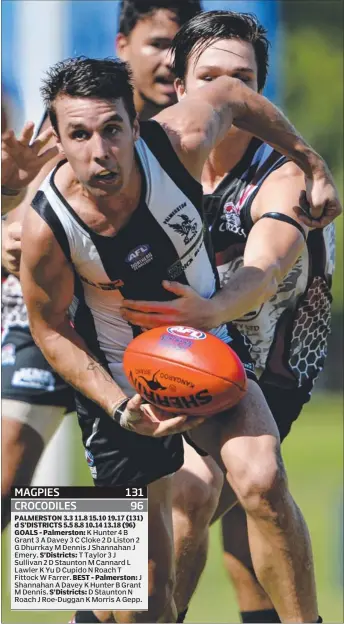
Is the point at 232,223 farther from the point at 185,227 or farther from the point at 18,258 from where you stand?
the point at 18,258

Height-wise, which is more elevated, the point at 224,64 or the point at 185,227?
the point at 224,64

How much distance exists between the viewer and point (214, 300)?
3.54 metres

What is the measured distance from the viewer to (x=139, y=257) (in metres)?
3.54

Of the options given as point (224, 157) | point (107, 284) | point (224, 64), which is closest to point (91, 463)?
point (107, 284)

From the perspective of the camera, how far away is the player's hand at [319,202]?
373cm

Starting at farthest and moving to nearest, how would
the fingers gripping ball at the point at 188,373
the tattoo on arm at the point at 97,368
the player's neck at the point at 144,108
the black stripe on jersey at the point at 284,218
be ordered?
the player's neck at the point at 144,108 < the black stripe on jersey at the point at 284,218 < the tattoo on arm at the point at 97,368 < the fingers gripping ball at the point at 188,373

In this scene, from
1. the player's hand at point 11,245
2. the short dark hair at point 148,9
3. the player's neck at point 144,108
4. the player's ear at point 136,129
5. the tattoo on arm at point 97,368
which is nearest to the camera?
the player's ear at point 136,129

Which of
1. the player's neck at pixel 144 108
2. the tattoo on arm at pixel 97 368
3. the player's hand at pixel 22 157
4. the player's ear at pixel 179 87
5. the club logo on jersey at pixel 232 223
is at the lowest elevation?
the tattoo on arm at pixel 97 368

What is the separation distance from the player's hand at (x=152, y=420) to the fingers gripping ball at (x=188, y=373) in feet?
0.11

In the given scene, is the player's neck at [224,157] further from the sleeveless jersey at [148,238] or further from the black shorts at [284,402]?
the black shorts at [284,402]

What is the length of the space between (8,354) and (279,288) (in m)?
1.16

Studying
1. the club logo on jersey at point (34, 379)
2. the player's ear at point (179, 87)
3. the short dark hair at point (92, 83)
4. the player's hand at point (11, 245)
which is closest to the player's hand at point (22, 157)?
the player's hand at point (11, 245)

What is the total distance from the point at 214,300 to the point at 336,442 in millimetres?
8071

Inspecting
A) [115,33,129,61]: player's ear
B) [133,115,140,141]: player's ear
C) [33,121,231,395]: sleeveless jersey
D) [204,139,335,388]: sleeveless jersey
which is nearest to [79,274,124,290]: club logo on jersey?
[33,121,231,395]: sleeveless jersey
